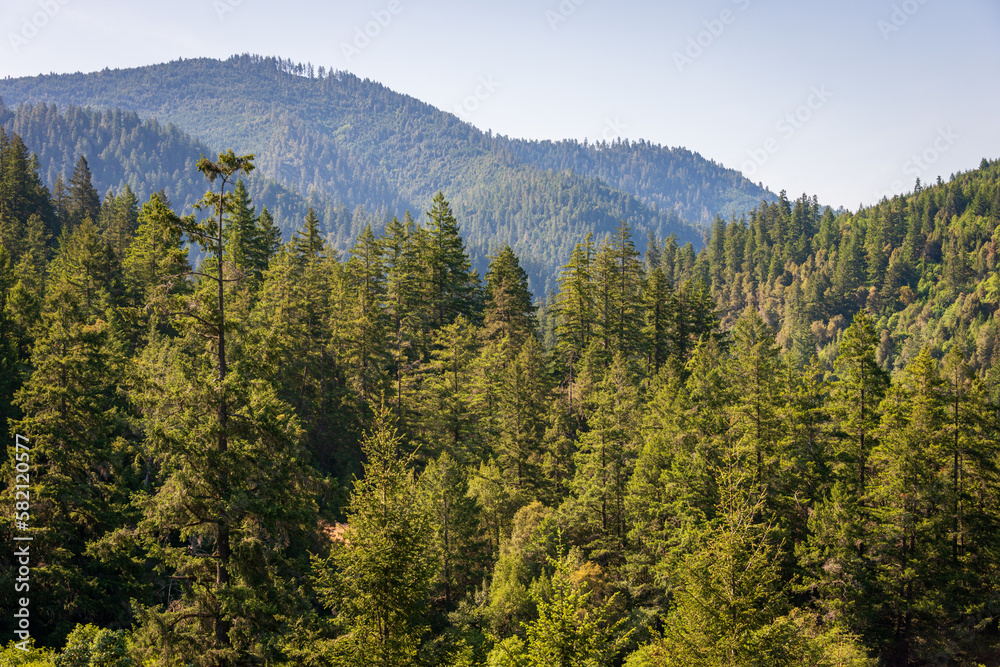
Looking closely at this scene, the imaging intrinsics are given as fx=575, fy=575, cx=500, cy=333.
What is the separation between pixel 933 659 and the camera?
29156 millimetres

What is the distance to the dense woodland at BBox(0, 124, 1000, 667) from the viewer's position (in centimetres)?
1276

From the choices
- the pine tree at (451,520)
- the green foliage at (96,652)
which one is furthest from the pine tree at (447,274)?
the green foliage at (96,652)

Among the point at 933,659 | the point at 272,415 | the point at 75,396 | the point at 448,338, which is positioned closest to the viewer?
the point at 272,415

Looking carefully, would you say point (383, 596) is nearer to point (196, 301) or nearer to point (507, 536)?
point (196, 301)

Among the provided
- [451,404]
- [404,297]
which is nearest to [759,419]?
[451,404]

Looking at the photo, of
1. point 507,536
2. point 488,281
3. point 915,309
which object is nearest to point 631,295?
point 488,281

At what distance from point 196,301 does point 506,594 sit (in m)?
19.4

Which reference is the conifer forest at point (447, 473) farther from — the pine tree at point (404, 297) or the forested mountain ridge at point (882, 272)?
the forested mountain ridge at point (882, 272)

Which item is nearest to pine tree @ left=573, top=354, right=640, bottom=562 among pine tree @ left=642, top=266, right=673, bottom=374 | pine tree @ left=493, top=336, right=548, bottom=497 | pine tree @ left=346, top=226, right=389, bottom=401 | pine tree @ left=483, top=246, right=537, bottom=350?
pine tree @ left=493, top=336, right=548, bottom=497

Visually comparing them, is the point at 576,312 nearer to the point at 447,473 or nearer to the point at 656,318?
the point at 656,318

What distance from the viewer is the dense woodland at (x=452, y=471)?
12.8 metres

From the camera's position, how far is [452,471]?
29.5 metres

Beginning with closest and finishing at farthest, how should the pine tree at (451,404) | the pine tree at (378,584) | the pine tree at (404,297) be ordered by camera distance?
the pine tree at (378,584)
the pine tree at (451,404)
the pine tree at (404,297)

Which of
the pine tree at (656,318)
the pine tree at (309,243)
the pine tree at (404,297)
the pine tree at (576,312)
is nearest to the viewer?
the pine tree at (404,297)
